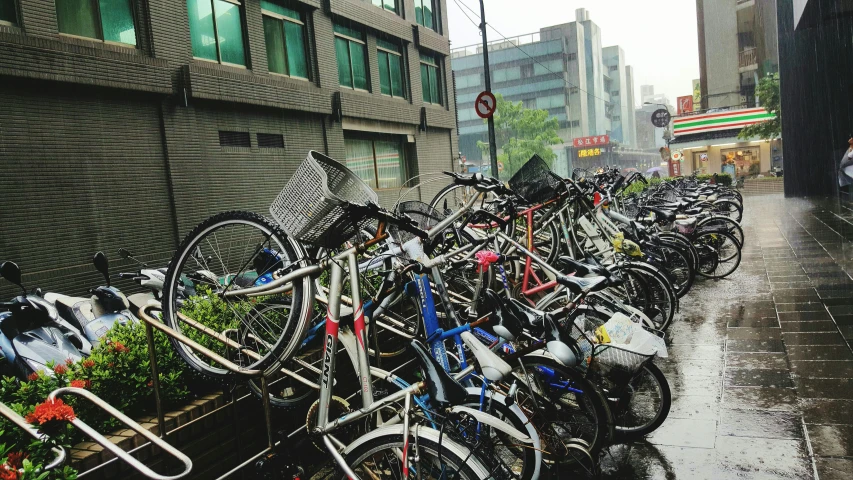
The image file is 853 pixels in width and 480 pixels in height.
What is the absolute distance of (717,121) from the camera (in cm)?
3203

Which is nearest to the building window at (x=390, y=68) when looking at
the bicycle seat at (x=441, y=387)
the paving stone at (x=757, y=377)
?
the paving stone at (x=757, y=377)

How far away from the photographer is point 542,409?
2.84 metres

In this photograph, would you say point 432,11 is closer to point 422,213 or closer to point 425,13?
point 425,13

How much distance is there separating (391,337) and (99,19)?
5.73 metres

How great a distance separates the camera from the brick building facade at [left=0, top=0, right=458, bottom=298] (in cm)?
568

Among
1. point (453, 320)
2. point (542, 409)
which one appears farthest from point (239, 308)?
point (542, 409)

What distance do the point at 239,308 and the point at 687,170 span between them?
37410mm

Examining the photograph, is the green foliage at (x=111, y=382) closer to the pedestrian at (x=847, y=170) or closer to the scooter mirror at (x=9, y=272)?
the scooter mirror at (x=9, y=272)

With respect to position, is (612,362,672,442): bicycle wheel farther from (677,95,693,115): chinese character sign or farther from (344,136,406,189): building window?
(677,95,693,115): chinese character sign

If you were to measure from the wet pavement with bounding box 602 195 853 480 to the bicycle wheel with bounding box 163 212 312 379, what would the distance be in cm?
185

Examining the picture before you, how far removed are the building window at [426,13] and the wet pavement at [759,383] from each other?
755 centimetres

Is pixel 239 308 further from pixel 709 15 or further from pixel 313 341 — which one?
pixel 709 15

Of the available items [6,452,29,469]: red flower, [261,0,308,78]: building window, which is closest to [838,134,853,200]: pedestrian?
[261,0,308,78]: building window

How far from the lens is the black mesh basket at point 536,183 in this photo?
5395mm
